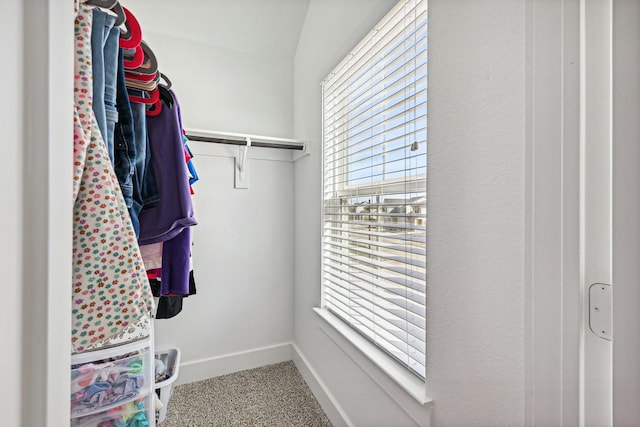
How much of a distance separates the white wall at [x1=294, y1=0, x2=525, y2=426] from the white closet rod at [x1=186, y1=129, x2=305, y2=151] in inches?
36.9

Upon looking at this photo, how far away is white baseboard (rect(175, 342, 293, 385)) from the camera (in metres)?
1.81

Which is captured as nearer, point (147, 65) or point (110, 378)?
point (147, 65)

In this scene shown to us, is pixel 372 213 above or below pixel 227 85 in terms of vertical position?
below

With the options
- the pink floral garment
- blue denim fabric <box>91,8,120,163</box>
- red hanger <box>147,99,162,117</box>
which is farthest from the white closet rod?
the pink floral garment

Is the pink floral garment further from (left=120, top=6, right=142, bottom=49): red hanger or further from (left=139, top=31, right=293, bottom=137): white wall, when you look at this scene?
(left=139, top=31, right=293, bottom=137): white wall

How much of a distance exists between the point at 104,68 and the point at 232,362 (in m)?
1.83

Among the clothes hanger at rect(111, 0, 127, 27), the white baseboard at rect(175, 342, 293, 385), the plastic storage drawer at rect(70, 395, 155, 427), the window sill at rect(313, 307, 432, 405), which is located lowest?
the white baseboard at rect(175, 342, 293, 385)

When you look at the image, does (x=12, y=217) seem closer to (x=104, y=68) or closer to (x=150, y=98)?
(x=104, y=68)

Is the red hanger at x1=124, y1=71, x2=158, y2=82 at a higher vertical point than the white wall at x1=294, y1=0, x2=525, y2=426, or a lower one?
higher

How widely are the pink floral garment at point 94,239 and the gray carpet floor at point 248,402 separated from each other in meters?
1.29

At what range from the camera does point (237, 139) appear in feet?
5.70

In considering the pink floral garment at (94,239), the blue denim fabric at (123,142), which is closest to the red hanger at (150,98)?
the blue denim fabric at (123,142)

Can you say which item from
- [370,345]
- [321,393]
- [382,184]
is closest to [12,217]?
[382,184]

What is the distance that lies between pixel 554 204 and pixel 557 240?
0.07 metres
